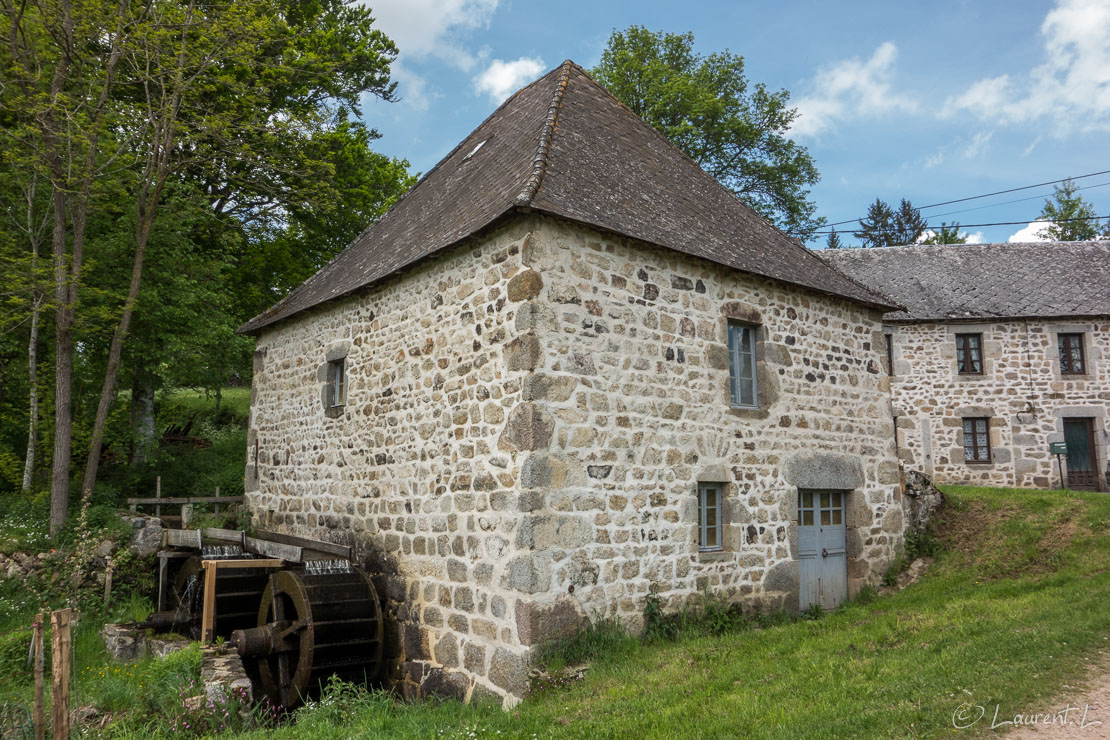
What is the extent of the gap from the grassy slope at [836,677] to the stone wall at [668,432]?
788 millimetres

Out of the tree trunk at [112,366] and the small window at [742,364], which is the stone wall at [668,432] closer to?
the small window at [742,364]

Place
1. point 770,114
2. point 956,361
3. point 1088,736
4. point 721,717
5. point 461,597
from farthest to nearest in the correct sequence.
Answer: point 770,114 < point 956,361 < point 461,597 < point 721,717 < point 1088,736

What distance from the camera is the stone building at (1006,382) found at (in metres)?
17.5

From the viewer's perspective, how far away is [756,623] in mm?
8078

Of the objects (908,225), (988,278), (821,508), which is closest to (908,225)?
(908,225)

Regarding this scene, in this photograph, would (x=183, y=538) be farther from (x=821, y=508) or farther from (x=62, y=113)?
(x=821, y=508)

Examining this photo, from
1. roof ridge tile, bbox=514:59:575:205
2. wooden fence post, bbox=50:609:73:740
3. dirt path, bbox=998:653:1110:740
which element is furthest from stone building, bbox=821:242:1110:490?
wooden fence post, bbox=50:609:73:740

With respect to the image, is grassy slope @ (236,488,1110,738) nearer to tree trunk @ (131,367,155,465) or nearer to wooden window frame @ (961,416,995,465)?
tree trunk @ (131,367,155,465)

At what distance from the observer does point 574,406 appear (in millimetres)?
6941

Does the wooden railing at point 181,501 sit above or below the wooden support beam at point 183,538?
above

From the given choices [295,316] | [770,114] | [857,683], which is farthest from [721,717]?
[770,114]

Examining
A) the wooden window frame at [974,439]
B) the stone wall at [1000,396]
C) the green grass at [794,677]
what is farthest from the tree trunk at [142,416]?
the wooden window frame at [974,439]

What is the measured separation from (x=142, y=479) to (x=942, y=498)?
45.3ft

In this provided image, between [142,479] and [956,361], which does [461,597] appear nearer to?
[142,479]
